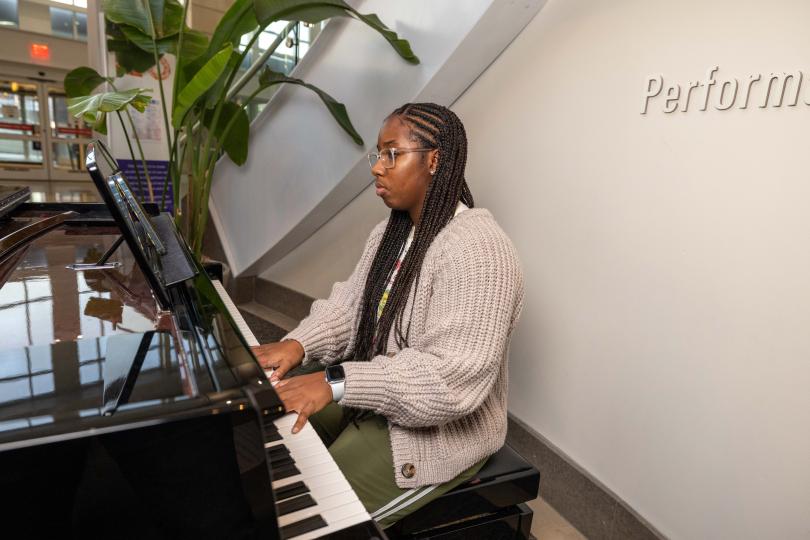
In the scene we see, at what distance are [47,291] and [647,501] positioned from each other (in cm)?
173

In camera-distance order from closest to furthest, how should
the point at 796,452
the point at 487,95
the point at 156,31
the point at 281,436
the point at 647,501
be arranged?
the point at 281,436
the point at 796,452
the point at 647,501
the point at 487,95
the point at 156,31

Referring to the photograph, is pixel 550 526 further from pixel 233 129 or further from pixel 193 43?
pixel 193 43

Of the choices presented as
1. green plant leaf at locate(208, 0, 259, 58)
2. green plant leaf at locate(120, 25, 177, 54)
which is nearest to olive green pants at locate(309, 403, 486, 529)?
green plant leaf at locate(208, 0, 259, 58)

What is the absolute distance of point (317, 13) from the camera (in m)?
2.22

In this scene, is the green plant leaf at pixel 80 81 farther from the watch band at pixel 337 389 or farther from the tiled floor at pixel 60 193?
the watch band at pixel 337 389

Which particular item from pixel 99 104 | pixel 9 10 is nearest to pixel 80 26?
pixel 9 10

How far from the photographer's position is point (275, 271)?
4.08 m

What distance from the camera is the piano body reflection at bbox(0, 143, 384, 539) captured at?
557mm

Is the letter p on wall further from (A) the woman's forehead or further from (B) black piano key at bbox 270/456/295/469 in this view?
(B) black piano key at bbox 270/456/295/469

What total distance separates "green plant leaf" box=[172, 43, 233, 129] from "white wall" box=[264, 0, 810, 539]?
1027 mm

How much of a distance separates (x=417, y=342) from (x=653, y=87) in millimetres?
1004

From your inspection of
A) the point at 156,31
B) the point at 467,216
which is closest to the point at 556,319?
the point at 467,216

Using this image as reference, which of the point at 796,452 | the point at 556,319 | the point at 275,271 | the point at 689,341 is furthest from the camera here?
the point at 275,271

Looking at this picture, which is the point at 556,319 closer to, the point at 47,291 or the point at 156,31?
the point at 47,291
